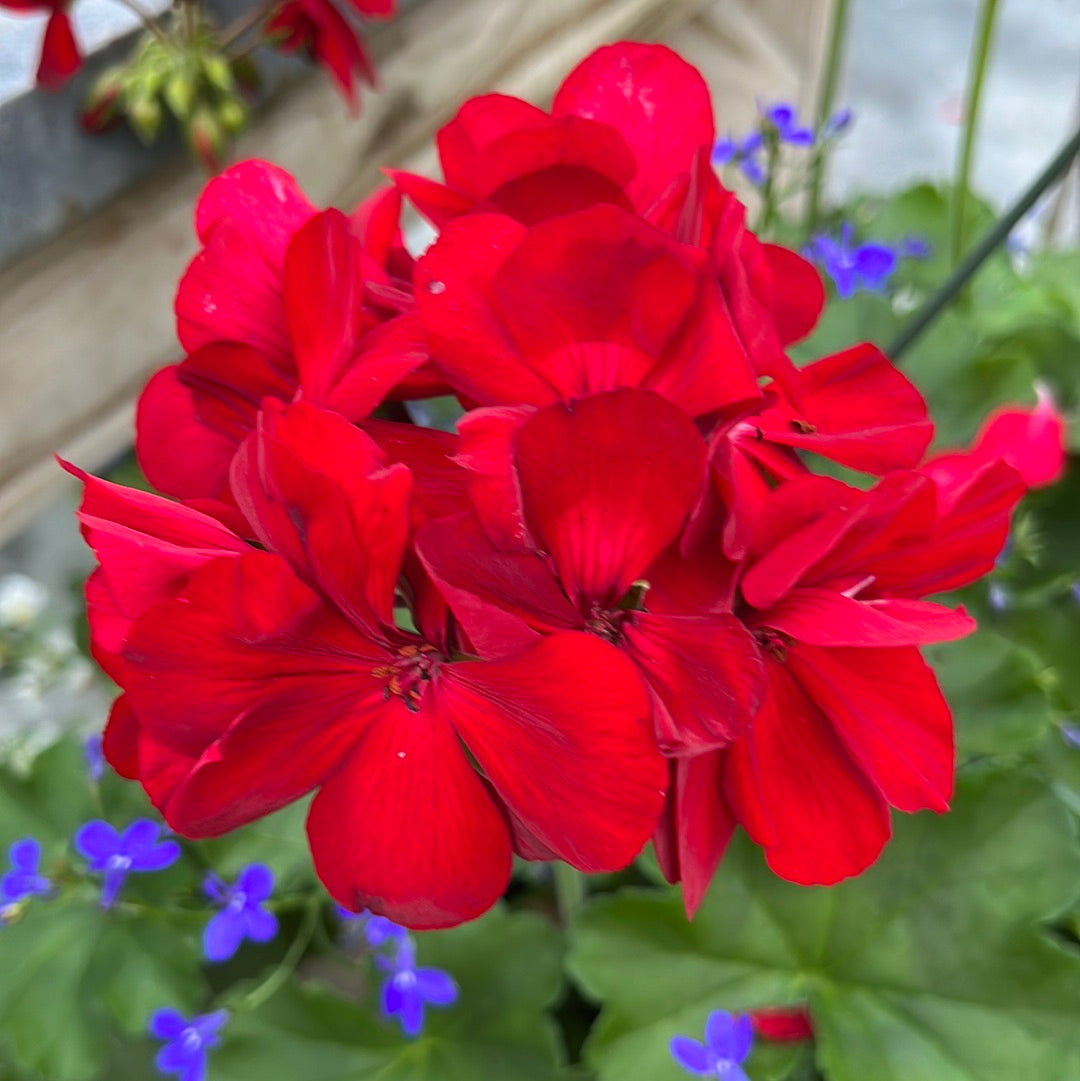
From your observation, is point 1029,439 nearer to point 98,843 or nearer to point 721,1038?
point 721,1038

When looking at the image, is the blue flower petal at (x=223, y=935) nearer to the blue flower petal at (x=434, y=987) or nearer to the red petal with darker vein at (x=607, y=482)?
the blue flower petal at (x=434, y=987)

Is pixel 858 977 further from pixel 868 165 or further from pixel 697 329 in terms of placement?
pixel 868 165

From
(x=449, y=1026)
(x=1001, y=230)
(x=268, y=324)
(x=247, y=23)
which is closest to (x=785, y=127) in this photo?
(x=1001, y=230)

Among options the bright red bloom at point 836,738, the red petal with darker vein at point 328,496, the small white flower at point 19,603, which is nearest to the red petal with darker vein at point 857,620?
the bright red bloom at point 836,738

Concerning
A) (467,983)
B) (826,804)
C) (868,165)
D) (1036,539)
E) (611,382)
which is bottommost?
(868,165)

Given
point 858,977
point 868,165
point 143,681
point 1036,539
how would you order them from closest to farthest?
point 143,681, point 858,977, point 1036,539, point 868,165

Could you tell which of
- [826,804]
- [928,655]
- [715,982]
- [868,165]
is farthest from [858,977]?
[868,165]
